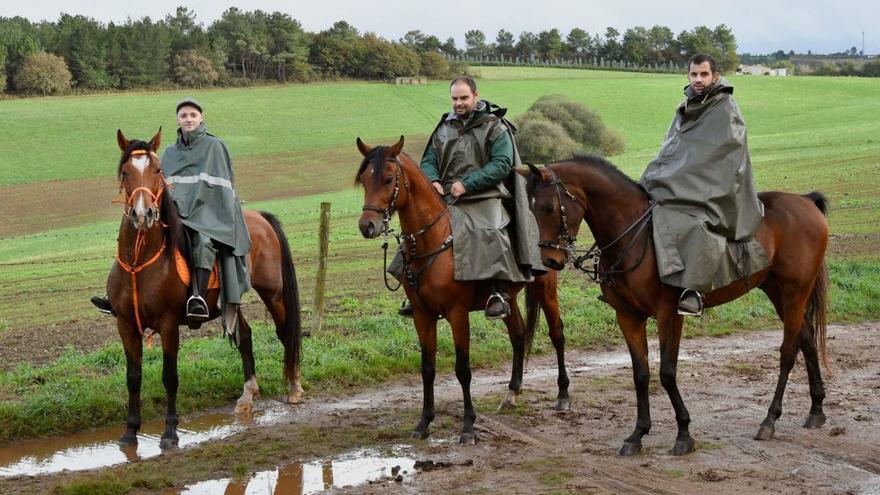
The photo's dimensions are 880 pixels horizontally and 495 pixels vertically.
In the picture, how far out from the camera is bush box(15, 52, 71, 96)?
68.6 m

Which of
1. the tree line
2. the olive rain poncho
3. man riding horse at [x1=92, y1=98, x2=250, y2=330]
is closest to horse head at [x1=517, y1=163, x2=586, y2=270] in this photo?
the olive rain poncho

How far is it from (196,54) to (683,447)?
7489 cm

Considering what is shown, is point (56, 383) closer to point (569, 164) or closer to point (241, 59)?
point (569, 164)

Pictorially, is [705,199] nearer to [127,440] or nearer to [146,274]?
[146,274]

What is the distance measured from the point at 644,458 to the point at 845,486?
152cm

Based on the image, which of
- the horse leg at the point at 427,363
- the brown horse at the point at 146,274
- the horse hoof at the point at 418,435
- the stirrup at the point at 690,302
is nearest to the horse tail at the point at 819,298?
the stirrup at the point at 690,302

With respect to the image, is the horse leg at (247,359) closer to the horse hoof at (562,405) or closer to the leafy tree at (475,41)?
the horse hoof at (562,405)

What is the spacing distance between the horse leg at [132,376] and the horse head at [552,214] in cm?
371

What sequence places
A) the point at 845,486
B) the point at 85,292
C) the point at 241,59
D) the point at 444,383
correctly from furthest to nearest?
the point at 241,59 → the point at 85,292 → the point at 444,383 → the point at 845,486

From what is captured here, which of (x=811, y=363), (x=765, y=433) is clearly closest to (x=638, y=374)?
(x=765, y=433)

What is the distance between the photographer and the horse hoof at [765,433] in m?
8.16

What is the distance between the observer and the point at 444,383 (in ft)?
34.7

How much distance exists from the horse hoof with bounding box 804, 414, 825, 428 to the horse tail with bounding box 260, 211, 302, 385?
4999 millimetres

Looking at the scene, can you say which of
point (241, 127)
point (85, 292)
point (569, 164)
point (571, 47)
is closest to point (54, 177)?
point (241, 127)
